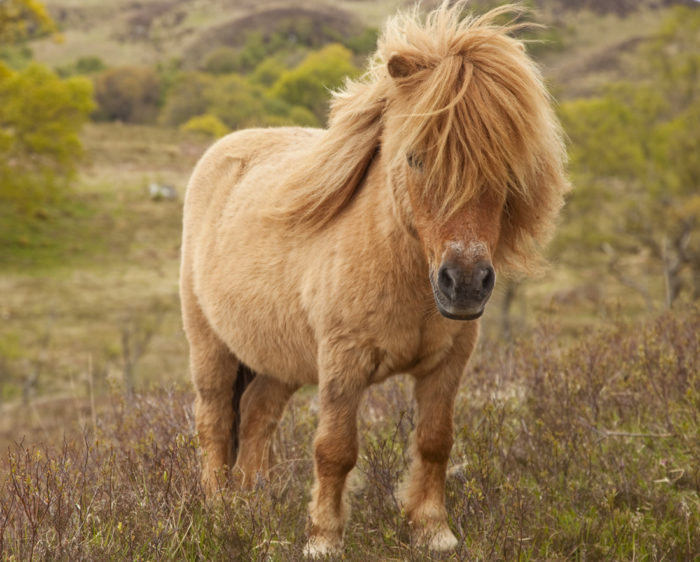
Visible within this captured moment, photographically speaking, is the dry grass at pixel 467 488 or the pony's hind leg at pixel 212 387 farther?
the pony's hind leg at pixel 212 387

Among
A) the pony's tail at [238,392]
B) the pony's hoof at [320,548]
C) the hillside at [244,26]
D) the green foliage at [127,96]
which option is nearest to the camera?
the pony's hoof at [320,548]

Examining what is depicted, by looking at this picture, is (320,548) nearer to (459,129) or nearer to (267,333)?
(267,333)

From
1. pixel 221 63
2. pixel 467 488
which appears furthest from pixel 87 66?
pixel 467 488

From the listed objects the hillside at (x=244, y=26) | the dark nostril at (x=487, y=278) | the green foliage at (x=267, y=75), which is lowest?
the hillside at (x=244, y=26)

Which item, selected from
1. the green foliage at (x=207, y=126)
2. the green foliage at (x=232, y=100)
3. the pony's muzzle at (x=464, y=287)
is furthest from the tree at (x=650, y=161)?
the green foliage at (x=207, y=126)

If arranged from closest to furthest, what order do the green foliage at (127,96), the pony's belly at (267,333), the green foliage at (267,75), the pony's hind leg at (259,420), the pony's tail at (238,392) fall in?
the pony's belly at (267,333) < the pony's hind leg at (259,420) < the pony's tail at (238,392) < the green foliage at (127,96) < the green foliage at (267,75)

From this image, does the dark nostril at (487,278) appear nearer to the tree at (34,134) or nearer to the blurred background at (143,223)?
the blurred background at (143,223)

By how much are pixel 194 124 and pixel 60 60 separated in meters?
43.4

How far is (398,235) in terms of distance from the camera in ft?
9.85

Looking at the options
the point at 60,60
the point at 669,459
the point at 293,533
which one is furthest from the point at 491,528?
the point at 60,60

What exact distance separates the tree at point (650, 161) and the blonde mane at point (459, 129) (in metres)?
19.8

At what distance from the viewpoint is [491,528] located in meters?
3.00

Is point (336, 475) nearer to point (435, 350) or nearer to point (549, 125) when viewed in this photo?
point (435, 350)

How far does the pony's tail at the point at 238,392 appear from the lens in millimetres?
4383
